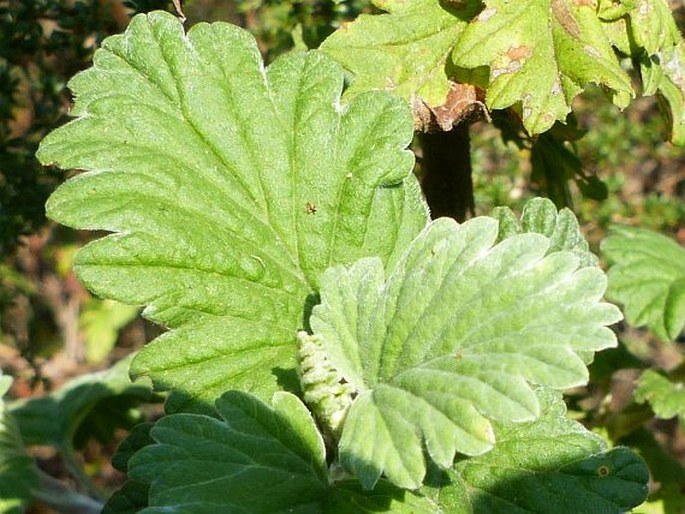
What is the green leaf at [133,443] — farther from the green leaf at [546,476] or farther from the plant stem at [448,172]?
the plant stem at [448,172]

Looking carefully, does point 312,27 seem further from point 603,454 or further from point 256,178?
point 603,454

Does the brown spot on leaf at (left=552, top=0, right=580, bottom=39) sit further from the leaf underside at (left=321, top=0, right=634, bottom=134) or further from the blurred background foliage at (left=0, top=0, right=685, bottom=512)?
the blurred background foliage at (left=0, top=0, right=685, bottom=512)

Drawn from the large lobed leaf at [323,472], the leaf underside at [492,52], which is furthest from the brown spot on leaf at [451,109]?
the large lobed leaf at [323,472]

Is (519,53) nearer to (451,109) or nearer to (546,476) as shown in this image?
(451,109)

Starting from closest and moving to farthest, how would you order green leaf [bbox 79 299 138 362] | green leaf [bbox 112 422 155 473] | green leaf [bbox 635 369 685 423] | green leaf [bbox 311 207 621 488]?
green leaf [bbox 311 207 621 488] → green leaf [bbox 112 422 155 473] → green leaf [bbox 635 369 685 423] → green leaf [bbox 79 299 138 362]

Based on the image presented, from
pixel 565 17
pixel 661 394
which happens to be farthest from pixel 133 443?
pixel 661 394

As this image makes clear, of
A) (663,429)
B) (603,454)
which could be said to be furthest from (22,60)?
(663,429)

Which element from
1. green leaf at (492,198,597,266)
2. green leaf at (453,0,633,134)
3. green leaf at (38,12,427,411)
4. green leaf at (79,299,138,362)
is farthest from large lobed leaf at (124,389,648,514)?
green leaf at (79,299,138,362)

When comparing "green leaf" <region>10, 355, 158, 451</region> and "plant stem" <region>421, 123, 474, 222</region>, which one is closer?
"plant stem" <region>421, 123, 474, 222</region>
